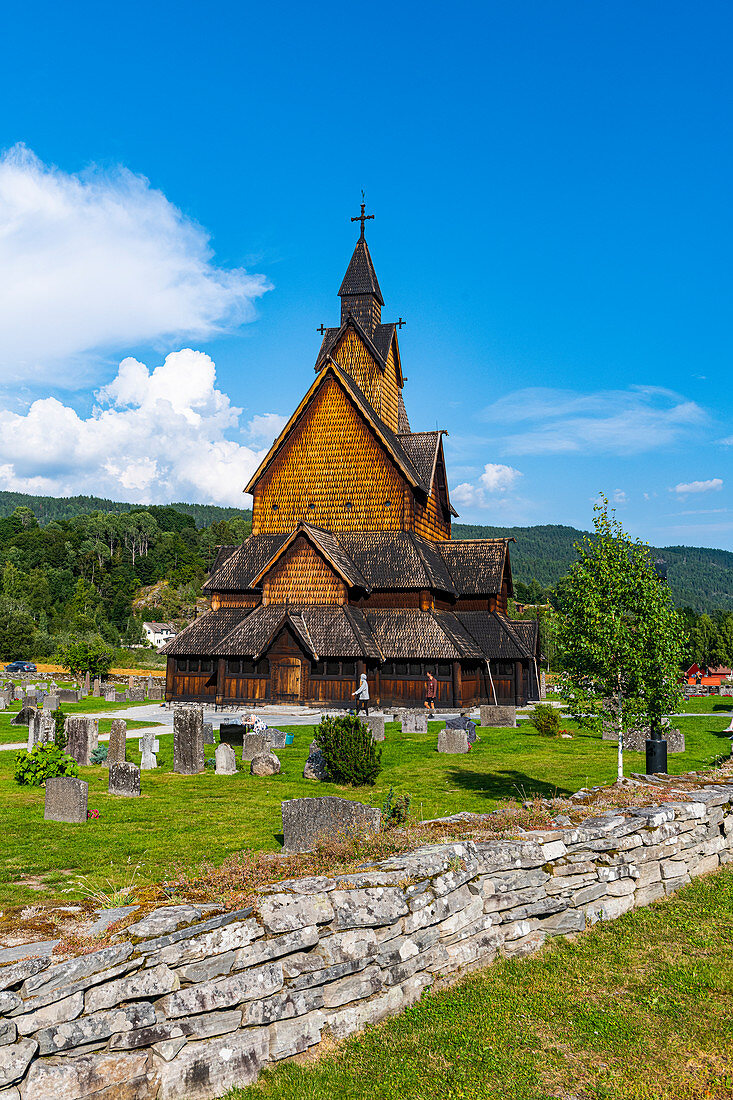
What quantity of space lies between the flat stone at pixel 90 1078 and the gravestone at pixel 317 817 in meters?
4.92

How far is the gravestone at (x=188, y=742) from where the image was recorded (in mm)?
19250

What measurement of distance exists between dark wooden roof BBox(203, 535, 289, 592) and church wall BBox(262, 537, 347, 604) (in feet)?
5.28

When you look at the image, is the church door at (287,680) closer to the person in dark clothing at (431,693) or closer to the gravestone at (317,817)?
the person in dark clothing at (431,693)

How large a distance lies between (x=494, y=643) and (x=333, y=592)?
9.33 m

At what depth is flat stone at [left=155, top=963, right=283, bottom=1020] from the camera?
211 inches

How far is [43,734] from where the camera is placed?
19562mm

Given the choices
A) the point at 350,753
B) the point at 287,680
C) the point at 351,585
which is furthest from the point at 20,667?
the point at 350,753

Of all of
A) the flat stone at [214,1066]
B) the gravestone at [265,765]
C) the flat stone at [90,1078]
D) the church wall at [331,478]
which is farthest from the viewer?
the church wall at [331,478]

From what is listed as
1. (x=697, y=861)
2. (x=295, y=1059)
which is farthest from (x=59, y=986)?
(x=697, y=861)

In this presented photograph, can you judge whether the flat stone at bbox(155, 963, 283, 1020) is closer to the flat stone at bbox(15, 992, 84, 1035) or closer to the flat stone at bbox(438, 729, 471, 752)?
the flat stone at bbox(15, 992, 84, 1035)

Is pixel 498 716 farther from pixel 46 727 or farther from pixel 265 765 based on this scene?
pixel 46 727

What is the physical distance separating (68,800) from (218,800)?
3113 millimetres

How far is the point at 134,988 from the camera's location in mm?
5199

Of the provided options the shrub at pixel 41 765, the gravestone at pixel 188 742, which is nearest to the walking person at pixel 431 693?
the gravestone at pixel 188 742
